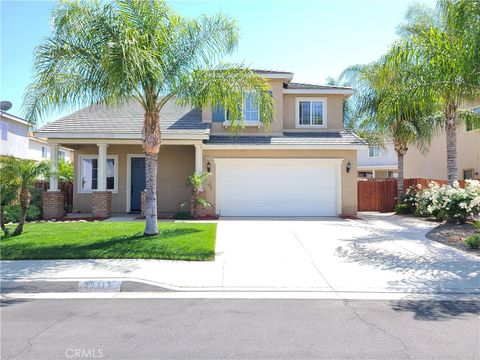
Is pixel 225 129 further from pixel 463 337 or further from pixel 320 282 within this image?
pixel 463 337

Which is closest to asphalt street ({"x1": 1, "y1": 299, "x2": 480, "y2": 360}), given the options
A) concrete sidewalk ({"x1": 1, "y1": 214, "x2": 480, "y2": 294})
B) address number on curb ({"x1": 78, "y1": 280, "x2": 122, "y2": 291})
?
address number on curb ({"x1": 78, "y1": 280, "x2": 122, "y2": 291})

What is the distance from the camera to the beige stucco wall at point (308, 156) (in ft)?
53.0

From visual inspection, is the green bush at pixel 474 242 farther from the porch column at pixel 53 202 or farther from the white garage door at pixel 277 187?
the porch column at pixel 53 202

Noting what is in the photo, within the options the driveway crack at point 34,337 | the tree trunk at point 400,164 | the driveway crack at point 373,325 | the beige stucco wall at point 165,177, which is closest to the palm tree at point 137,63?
the driveway crack at point 34,337

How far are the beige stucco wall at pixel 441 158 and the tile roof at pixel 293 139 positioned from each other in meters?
6.40

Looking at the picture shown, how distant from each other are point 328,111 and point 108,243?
12.5 m

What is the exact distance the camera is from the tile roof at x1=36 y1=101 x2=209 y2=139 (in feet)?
48.7

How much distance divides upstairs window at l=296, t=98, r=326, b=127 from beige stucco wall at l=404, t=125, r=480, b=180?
671 centimetres

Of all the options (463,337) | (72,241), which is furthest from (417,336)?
(72,241)

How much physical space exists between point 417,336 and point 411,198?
1437cm

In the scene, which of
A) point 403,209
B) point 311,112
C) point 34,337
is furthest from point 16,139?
point 34,337

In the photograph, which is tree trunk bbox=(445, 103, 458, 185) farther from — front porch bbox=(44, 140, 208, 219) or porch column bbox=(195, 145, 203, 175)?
front porch bbox=(44, 140, 208, 219)

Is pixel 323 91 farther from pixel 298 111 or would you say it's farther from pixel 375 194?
pixel 375 194

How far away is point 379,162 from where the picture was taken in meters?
37.5
